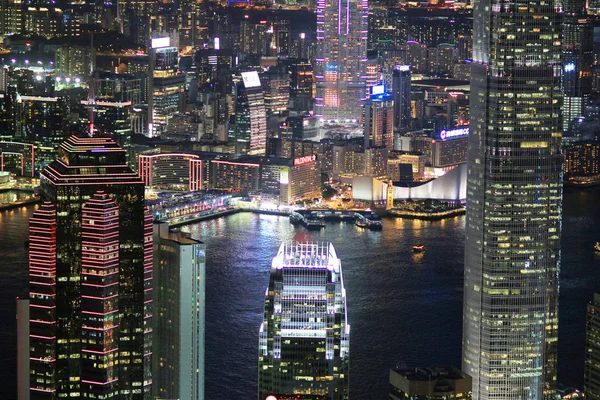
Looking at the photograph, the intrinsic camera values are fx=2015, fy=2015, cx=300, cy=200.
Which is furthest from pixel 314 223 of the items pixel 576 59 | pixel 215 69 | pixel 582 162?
pixel 576 59

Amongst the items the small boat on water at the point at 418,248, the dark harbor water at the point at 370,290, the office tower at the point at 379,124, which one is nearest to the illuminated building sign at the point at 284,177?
the dark harbor water at the point at 370,290

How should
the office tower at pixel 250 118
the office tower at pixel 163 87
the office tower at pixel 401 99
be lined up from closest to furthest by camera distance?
the office tower at pixel 250 118
the office tower at pixel 163 87
the office tower at pixel 401 99

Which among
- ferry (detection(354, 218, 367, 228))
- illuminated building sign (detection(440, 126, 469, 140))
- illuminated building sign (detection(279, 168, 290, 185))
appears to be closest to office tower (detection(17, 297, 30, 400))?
ferry (detection(354, 218, 367, 228))

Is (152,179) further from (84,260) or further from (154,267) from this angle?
(84,260)

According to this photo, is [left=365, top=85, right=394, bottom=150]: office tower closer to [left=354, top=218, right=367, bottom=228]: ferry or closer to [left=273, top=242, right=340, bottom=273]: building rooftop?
[left=354, top=218, right=367, bottom=228]: ferry

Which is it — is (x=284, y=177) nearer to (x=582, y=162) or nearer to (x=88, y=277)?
(x=582, y=162)

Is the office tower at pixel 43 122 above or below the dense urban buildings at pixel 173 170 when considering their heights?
above

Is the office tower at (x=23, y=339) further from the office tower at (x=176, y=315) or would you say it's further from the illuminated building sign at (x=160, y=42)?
the illuminated building sign at (x=160, y=42)
